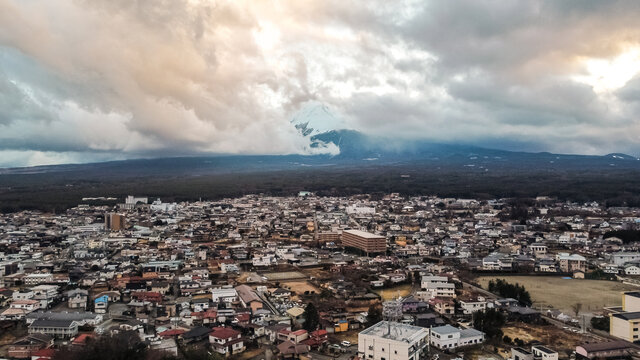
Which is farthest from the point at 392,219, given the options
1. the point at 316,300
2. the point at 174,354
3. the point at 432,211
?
the point at 174,354

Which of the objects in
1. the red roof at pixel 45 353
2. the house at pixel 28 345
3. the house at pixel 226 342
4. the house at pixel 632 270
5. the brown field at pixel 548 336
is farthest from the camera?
the house at pixel 632 270

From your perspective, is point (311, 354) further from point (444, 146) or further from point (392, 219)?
point (444, 146)

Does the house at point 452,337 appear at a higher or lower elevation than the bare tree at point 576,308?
higher

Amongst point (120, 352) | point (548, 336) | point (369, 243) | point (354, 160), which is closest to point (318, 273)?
point (369, 243)

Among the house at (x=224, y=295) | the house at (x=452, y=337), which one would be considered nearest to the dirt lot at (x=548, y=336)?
the house at (x=452, y=337)

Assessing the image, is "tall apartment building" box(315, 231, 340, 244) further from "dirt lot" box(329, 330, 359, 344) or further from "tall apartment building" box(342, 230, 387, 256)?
"dirt lot" box(329, 330, 359, 344)

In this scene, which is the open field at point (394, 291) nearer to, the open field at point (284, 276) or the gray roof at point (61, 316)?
the open field at point (284, 276)

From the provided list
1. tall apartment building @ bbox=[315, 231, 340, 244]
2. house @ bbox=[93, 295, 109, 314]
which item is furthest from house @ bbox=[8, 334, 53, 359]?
tall apartment building @ bbox=[315, 231, 340, 244]

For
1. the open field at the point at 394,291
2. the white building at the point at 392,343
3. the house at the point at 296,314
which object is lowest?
the open field at the point at 394,291
